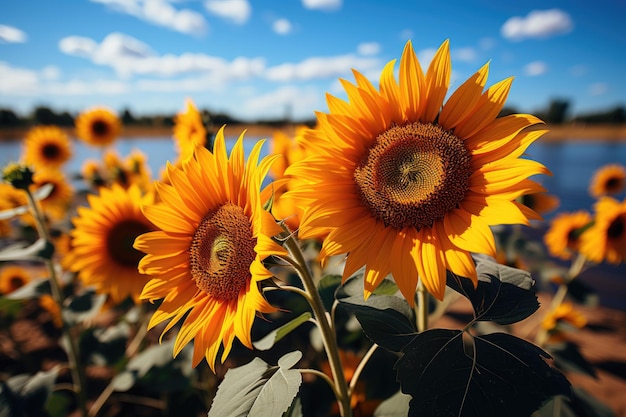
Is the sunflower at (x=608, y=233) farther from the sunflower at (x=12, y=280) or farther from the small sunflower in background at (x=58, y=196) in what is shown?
the sunflower at (x=12, y=280)

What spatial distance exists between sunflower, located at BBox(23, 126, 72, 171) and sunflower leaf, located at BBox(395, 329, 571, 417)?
212 inches

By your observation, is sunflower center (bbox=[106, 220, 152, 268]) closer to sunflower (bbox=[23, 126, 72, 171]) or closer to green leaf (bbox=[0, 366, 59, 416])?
green leaf (bbox=[0, 366, 59, 416])

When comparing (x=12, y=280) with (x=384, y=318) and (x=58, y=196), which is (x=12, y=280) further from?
(x=384, y=318)

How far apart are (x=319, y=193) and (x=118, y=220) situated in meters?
1.69

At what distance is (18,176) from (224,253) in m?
1.79

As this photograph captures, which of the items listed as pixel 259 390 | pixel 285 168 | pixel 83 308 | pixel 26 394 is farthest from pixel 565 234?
pixel 26 394

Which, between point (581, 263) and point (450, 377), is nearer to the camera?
point (450, 377)

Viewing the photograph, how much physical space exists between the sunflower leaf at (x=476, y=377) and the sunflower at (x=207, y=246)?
1.41 ft

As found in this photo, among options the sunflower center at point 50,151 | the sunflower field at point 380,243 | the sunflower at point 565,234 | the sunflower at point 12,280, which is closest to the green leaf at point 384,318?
the sunflower field at point 380,243

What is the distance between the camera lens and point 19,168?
220cm

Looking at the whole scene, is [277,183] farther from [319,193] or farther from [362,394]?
[362,394]

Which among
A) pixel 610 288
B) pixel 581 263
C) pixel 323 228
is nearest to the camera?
pixel 323 228

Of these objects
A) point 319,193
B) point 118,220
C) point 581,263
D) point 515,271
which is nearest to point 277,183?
point 319,193

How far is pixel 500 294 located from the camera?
41.7 inches
